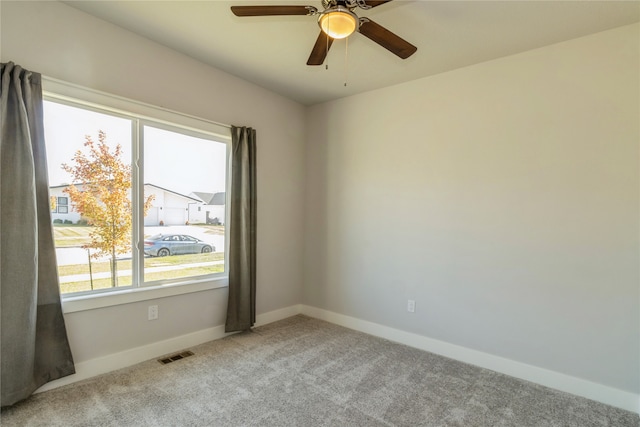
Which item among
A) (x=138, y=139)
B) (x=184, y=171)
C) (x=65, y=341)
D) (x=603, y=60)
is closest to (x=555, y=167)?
(x=603, y=60)

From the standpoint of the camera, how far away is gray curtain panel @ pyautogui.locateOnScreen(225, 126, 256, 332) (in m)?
3.31

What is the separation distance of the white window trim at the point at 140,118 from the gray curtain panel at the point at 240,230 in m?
0.12

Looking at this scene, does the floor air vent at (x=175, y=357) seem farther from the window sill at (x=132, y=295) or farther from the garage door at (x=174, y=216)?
the garage door at (x=174, y=216)

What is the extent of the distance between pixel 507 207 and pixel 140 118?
10.6 ft

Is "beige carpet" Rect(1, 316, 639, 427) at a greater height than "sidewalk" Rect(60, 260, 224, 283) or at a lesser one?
lesser

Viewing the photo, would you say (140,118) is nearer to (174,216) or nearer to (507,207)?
(174,216)

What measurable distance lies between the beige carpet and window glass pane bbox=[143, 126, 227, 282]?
0.84 meters

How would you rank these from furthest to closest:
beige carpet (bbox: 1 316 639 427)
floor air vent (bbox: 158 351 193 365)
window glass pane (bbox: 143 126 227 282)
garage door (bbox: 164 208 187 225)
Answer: garage door (bbox: 164 208 187 225) < window glass pane (bbox: 143 126 227 282) < floor air vent (bbox: 158 351 193 365) < beige carpet (bbox: 1 316 639 427)

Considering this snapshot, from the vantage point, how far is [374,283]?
354 cm

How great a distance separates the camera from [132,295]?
Answer: 8.63ft

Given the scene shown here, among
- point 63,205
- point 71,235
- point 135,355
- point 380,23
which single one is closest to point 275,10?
point 380,23

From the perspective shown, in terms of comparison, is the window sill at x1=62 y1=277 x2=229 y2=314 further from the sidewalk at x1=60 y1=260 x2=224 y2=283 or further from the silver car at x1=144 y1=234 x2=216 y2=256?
the silver car at x1=144 y1=234 x2=216 y2=256

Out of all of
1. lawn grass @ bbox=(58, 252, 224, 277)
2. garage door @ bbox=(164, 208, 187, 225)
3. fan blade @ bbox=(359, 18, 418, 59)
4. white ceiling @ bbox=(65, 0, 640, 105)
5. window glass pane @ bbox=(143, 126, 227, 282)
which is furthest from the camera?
garage door @ bbox=(164, 208, 187, 225)

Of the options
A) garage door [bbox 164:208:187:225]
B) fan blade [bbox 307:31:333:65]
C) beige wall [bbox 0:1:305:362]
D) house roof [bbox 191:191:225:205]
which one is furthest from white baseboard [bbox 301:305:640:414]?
fan blade [bbox 307:31:333:65]
